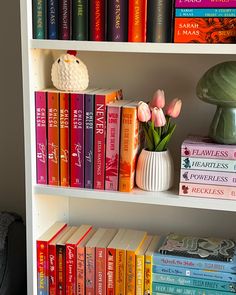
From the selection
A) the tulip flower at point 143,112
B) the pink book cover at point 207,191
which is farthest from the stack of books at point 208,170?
the tulip flower at point 143,112

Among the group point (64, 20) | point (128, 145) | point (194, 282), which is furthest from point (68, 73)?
point (194, 282)

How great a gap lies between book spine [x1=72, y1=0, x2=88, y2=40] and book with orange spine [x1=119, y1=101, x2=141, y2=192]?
0.66ft

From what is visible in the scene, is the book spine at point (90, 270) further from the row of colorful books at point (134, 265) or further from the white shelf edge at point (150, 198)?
the white shelf edge at point (150, 198)

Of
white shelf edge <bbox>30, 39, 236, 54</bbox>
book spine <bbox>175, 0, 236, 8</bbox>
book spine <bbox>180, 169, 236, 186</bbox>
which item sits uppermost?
book spine <bbox>175, 0, 236, 8</bbox>

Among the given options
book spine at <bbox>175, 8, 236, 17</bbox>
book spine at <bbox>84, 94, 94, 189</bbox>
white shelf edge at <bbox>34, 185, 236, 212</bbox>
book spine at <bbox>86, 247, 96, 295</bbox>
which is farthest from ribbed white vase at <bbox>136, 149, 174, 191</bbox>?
book spine at <bbox>175, 8, 236, 17</bbox>

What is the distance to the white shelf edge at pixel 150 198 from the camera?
1.14 m

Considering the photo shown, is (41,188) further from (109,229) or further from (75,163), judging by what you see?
(109,229)

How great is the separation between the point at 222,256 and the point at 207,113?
387 millimetres

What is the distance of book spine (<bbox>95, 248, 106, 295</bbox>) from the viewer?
1280mm

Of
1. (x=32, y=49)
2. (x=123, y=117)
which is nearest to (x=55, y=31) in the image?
(x=32, y=49)

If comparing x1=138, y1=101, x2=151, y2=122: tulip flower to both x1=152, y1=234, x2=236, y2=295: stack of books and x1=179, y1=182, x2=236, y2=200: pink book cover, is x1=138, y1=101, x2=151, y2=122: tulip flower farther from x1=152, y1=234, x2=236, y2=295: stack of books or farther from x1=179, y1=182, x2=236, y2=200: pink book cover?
x1=152, y1=234, x2=236, y2=295: stack of books

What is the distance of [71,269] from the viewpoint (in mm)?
1302

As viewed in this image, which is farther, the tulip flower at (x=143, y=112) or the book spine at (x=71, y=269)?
the book spine at (x=71, y=269)

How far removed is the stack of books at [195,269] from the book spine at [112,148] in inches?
8.9
